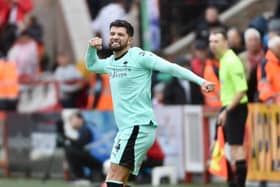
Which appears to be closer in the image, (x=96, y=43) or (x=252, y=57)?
(x=96, y=43)

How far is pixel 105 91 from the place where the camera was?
19.3 metres

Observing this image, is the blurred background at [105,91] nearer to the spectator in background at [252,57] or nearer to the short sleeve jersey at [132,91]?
the spectator in background at [252,57]

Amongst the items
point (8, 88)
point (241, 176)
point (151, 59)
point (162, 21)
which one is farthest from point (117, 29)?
point (162, 21)

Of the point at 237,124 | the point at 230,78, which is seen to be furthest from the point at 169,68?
the point at 237,124

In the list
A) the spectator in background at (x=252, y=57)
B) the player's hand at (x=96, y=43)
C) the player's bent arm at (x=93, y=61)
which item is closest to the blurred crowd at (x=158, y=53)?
the spectator in background at (x=252, y=57)

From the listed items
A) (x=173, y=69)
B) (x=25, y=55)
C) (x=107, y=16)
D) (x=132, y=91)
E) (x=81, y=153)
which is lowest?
(x=81, y=153)

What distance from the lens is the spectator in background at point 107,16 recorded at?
21.3 metres

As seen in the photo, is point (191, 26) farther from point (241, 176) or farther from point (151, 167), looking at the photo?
point (241, 176)

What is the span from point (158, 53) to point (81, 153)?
2.99m

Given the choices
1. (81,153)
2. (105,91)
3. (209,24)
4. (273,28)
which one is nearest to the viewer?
(273,28)

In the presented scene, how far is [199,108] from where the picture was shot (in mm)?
17484

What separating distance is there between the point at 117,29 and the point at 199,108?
578cm

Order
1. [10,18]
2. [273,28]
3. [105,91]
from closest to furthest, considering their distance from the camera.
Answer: [273,28]
[105,91]
[10,18]

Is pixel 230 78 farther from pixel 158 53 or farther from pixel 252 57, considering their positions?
pixel 158 53
